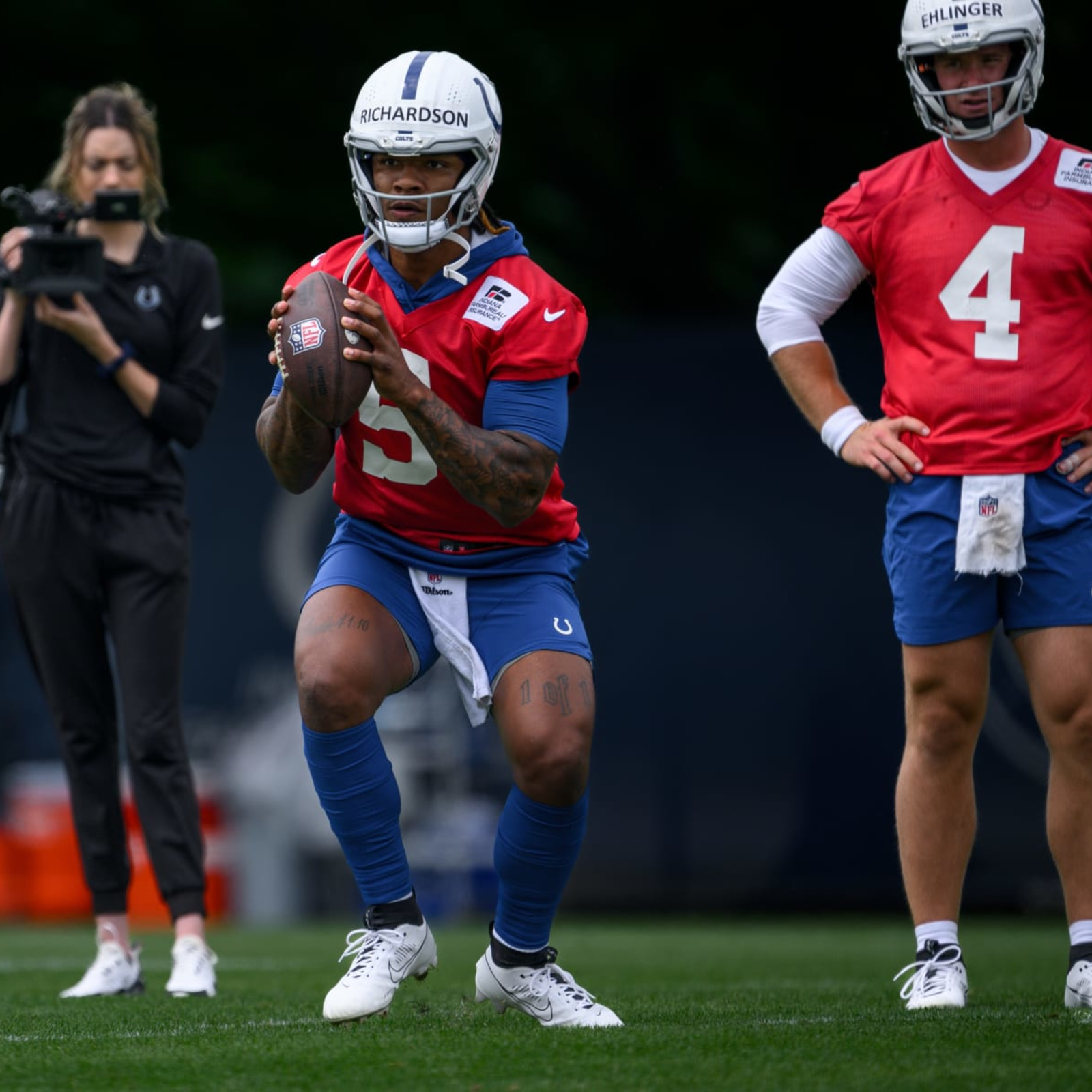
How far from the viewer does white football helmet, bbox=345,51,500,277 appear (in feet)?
14.2

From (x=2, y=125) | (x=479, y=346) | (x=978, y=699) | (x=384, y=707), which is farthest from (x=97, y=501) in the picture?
(x=2, y=125)

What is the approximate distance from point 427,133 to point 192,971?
2.37 m

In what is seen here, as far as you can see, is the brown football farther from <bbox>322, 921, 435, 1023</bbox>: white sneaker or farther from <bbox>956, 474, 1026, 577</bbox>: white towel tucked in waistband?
<bbox>956, 474, 1026, 577</bbox>: white towel tucked in waistband

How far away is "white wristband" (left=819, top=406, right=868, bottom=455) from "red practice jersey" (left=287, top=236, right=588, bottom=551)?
2.24ft

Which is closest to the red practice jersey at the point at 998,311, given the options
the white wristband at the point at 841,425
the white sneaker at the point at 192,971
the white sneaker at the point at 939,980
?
the white wristband at the point at 841,425

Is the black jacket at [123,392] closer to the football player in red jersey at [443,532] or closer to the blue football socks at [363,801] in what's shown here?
the football player in red jersey at [443,532]

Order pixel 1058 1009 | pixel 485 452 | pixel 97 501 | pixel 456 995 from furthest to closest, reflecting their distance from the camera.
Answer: pixel 97 501, pixel 456 995, pixel 1058 1009, pixel 485 452

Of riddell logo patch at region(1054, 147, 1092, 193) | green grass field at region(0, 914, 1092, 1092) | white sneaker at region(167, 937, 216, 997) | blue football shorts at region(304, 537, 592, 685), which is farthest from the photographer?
white sneaker at region(167, 937, 216, 997)

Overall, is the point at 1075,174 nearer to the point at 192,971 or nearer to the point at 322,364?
the point at 322,364

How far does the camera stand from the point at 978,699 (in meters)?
4.70

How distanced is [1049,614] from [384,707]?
18.8 feet

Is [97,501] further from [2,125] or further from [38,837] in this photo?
[2,125]

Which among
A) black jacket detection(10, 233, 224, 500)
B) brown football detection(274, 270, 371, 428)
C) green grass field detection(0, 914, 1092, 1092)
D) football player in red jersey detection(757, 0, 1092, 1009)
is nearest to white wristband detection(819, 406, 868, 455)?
football player in red jersey detection(757, 0, 1092, 1009)

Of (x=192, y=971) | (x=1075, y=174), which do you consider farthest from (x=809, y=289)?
(x=192, y=971)
